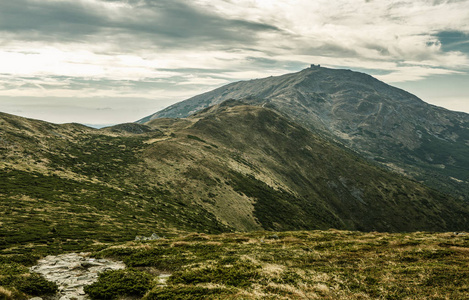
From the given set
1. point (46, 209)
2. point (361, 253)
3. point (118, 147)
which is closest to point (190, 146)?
point (118, 147)

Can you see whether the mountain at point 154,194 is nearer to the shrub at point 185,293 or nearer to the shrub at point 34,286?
the shrub at point 34,286

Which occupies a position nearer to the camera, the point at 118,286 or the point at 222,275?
the point at 118,286

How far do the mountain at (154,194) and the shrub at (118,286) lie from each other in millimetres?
21071

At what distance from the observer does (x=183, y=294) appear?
51.9ft

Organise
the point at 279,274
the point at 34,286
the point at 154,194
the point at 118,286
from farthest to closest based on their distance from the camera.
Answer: the point at 154,194 → the point at 279,274 → the point at 118,286 → the point at 34,286

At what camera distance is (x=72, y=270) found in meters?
21.7

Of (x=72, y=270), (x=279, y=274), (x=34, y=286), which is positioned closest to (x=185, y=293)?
(x=279, y=274)

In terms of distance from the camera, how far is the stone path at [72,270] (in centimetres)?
1695

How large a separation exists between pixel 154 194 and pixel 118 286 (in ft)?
250

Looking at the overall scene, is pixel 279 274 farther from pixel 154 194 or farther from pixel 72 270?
pixel 154 194

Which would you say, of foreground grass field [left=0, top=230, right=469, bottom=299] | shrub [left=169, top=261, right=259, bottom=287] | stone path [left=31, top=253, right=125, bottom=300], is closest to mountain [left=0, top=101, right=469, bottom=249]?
stone path [left=31, top=253, right=125, bottom=300]

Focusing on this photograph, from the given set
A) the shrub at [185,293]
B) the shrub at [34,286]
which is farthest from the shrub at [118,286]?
the shrub at [34,286]

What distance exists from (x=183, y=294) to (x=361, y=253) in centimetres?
2238

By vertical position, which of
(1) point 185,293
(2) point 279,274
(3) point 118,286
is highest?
(1) point 185,293
